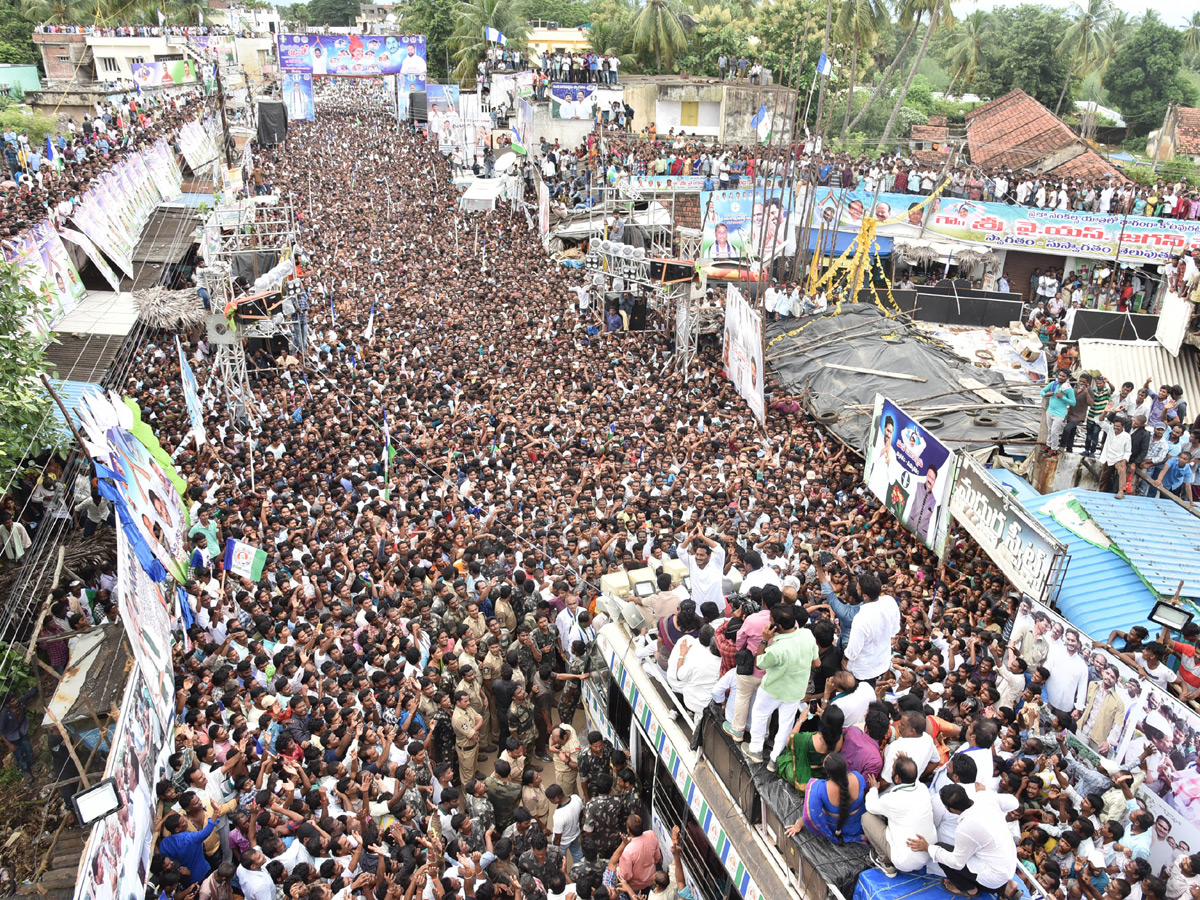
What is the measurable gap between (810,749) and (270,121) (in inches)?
1709

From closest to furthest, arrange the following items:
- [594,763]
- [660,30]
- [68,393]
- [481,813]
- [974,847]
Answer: [974,847]
[481,813]
[594,763]
[68,393]
[660,30]

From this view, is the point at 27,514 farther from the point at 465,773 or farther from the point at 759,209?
the point at 759,209

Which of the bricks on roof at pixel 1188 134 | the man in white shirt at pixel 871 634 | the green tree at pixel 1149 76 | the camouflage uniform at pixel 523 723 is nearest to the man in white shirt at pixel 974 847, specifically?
the man in white shirt at pixel 871 634

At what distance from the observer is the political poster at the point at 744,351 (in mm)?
14125

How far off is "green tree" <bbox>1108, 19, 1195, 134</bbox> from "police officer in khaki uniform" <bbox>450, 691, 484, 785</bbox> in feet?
147

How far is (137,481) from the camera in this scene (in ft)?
26.6

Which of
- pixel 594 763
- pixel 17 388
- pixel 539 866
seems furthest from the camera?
pixel 17 388

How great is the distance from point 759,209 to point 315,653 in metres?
18.8

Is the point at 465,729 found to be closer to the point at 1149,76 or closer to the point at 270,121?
the point at 270,121

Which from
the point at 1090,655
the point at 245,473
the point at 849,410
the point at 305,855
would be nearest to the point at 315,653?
the point at 305,855

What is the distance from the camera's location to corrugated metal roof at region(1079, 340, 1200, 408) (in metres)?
13.4

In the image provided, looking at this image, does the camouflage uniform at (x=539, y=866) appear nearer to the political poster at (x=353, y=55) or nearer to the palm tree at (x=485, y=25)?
the political poster at (x=353, y=55)

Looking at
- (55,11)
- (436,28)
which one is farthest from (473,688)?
(55,11)

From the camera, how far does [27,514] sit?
10078 millimetres
